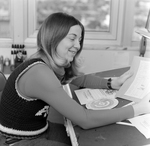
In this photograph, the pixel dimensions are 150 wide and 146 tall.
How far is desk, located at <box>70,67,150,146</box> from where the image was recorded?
903 mm

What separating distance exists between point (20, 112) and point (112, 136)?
42 cm

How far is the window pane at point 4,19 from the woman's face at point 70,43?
144 centimetres

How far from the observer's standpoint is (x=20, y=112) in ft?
3.62

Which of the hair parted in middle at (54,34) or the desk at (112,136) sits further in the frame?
the hair parted in middle at (54,34)

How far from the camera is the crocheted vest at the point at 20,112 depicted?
3.57 feet

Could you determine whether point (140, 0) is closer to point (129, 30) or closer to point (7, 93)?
point (129, 30)

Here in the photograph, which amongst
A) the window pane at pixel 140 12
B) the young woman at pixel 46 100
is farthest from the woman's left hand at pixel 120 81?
the window pane at pixel 140 12

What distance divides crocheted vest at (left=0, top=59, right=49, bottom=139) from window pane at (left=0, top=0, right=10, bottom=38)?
148cm

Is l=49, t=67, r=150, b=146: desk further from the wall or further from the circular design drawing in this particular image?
the wall

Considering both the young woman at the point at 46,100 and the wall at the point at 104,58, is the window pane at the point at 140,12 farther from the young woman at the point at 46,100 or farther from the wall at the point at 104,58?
the young woman at the point at 46,100

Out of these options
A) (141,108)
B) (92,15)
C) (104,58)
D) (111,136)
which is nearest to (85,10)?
(92,15)

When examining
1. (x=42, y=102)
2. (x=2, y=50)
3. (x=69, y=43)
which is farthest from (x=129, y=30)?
(x=42, y=102)

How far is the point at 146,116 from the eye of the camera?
1.09 meters

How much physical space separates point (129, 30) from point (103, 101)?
1.39 meters
